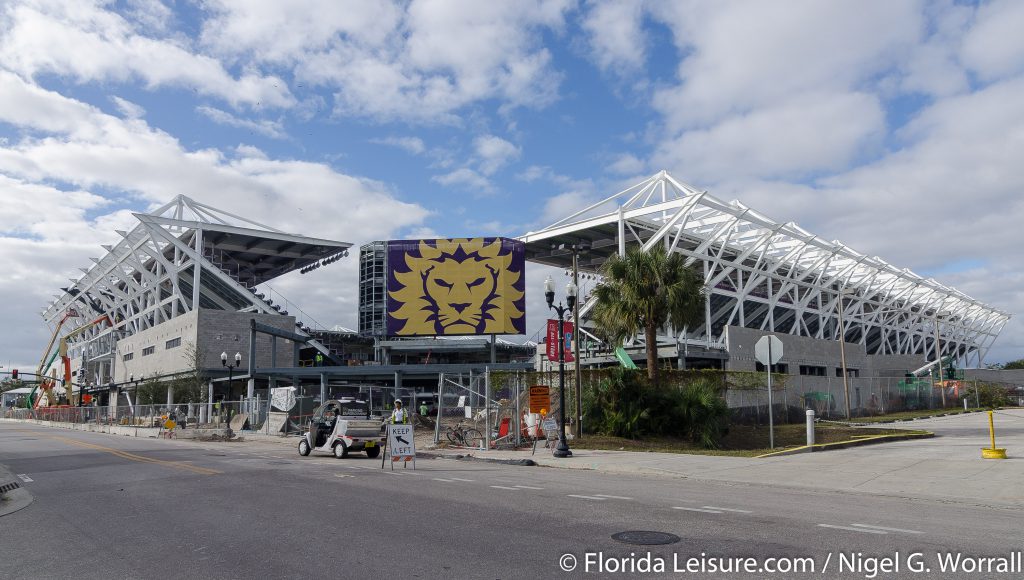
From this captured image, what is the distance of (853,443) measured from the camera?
72.2ft

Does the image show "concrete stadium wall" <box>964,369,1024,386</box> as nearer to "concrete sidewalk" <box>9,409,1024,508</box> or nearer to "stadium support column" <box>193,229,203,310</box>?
"concrete sidewalk" <box>9,409,1024,508</box>

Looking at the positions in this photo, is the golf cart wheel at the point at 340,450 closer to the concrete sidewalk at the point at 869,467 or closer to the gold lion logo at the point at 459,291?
the concrete sidewalk at the point at 869,467

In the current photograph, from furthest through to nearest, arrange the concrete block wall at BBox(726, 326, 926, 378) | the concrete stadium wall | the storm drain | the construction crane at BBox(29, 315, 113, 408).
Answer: the concrete stadium wall < the construction crane at BBox(29, 315, 113, 408) < the concrete block wall at BBox(726, 326, 926, 378) < the storm drain

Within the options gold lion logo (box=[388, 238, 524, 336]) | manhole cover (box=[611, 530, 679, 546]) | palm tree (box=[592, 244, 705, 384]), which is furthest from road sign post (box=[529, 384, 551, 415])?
gold lion logo (box=[388, 238, 524, 336])

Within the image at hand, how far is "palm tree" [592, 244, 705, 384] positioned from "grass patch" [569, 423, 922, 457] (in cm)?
348

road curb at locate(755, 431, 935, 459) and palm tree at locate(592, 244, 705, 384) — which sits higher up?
palm tree at locate(592, 244, 705, 384)

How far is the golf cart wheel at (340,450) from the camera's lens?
72.9ft

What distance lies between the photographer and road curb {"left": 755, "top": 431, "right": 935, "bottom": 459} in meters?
20.2

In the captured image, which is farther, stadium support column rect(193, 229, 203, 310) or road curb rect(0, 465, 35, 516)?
stadium support column rect(193, 229, 203, 310)

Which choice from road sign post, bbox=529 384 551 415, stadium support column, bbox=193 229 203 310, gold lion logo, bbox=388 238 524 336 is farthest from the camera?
stadium support column, bbox=193 229 203 310

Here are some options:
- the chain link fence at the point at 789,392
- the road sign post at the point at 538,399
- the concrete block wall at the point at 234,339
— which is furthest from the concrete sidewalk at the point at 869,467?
the concrete block wall at the point at 234,339

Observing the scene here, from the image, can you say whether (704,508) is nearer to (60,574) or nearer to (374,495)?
(374,495)

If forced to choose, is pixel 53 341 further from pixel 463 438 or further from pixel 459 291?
pixel 463 438

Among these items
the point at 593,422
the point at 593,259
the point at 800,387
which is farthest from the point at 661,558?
the point at 593,259
